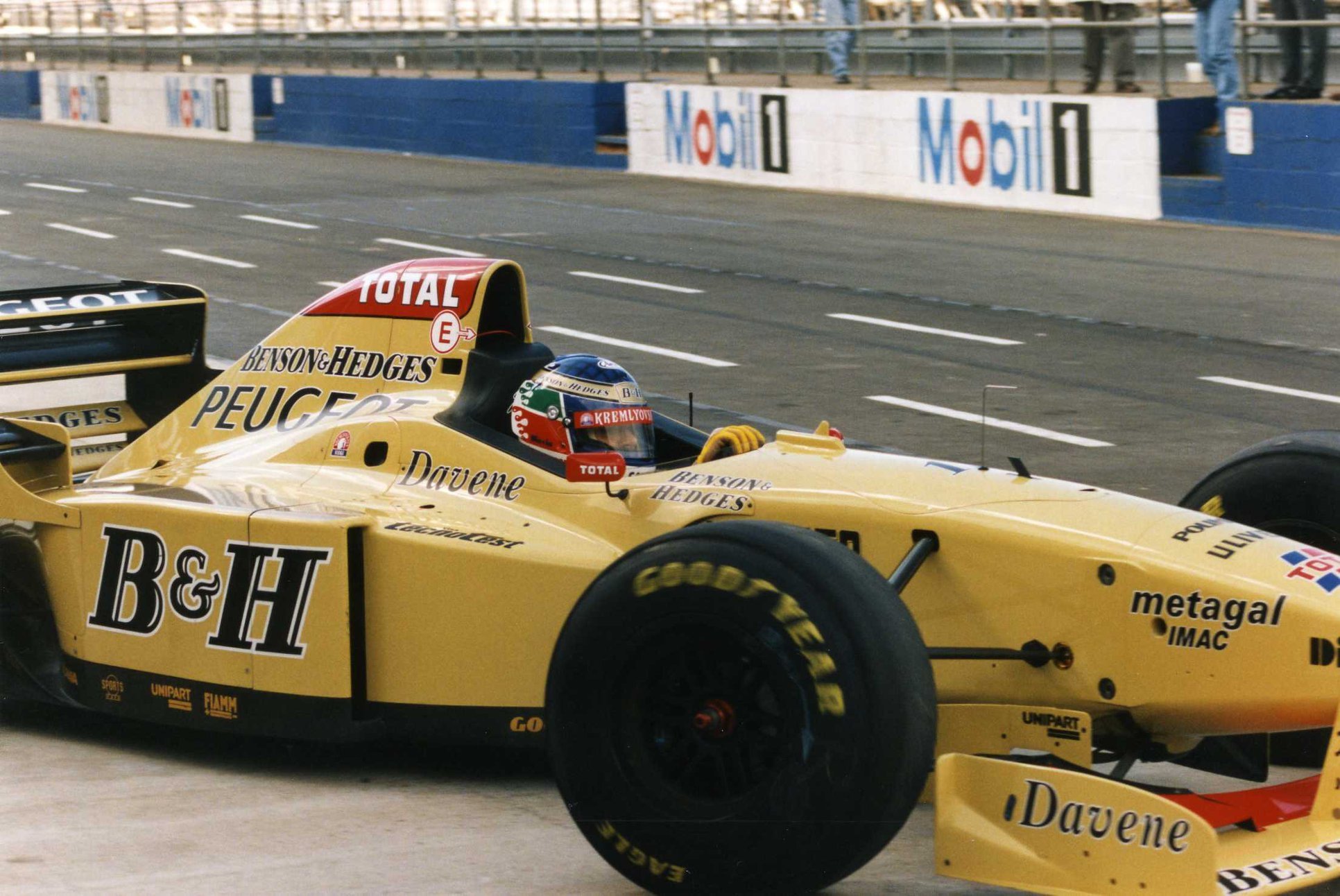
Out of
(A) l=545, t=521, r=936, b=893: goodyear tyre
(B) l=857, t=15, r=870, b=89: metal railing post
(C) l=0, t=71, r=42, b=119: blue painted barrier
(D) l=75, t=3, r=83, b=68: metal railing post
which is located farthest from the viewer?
(D) l=75, t=3, r=83, b=68: metal railing post

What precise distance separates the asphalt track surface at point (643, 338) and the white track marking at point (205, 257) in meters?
0.10

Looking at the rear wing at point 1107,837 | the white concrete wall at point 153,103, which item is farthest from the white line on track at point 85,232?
the rear wing at point 1107,837

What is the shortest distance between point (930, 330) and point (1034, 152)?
300 inches

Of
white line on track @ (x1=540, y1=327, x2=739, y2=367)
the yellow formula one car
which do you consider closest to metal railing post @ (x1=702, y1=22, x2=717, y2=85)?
white line on track @ (x1=540, y1=327, x2=739, y2=367)

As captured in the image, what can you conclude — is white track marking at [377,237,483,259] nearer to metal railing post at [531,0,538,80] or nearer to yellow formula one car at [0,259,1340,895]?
metal railing post at [531,0,538,80]

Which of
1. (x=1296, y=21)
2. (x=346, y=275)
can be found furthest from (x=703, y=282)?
(x=1296, y=21)

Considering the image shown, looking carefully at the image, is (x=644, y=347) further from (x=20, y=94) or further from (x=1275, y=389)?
(x=20, y=94)

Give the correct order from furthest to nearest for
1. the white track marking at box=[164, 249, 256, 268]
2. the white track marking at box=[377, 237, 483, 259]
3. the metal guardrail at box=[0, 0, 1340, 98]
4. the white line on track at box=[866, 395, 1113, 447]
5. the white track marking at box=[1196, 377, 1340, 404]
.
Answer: the metal guardrail at box=[0, 0, 1340, 98] → the white track marking at box=[377, 237, 483, 259] → the white track marking at box=[164, 249, 256, 268] → the white track marking at box=[1196, 377, 1340, 404] → the white line on track at box=[866, 395, 1113, 447]

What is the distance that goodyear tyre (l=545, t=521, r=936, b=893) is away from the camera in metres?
4.38

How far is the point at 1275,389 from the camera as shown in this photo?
41.8 feet

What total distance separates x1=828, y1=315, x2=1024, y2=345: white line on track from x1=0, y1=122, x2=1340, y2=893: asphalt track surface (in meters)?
0.04

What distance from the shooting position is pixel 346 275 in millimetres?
19156

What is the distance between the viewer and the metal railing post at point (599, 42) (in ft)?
102

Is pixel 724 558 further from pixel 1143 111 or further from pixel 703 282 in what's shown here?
pixel 1143 111
